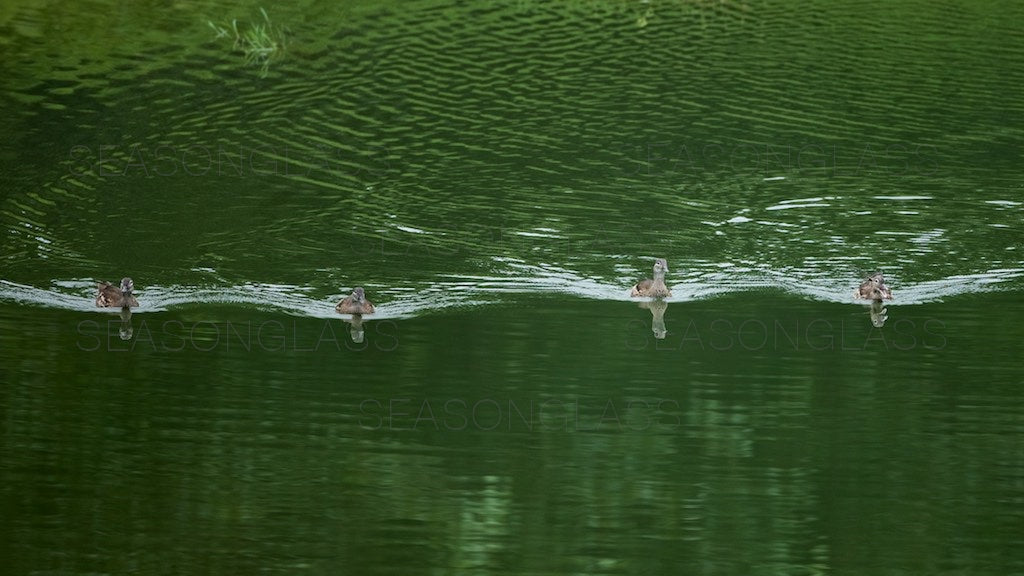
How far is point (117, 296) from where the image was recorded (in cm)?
1720

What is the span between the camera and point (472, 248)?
1961cm

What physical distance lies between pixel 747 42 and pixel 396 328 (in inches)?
602

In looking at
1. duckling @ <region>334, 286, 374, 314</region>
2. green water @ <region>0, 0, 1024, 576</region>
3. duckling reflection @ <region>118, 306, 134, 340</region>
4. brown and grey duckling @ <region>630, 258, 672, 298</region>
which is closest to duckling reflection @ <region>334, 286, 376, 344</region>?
duckling @ <region>334, 286, 374, 314</region>

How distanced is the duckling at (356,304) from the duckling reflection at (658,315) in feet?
9.93

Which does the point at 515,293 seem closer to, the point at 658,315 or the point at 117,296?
the point at 658,315

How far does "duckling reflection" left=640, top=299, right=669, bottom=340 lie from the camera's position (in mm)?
16842

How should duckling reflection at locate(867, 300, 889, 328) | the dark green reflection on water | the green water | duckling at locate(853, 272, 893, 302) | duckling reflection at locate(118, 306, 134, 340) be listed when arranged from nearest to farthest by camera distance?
the dark green reflection on water → the green water → duckling reflection at locate(118, 306, 134, 340) → duckling reflection at locate(867, 300, 889, 328) → duckling at locate(853, 272, 893, 302)

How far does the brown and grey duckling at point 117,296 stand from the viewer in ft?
56.4

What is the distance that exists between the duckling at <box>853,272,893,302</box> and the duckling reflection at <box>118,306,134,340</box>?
7955mm

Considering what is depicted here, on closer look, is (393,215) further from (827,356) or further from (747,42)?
(747,42)

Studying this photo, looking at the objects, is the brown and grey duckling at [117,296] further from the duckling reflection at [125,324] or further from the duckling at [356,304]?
the duckling at [356,304]

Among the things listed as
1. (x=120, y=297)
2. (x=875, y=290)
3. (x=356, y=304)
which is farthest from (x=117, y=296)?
(x=875, y=290)

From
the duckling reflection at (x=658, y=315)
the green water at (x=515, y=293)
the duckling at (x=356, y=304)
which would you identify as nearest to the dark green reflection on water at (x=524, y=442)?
the green water at (x=515, y=293)

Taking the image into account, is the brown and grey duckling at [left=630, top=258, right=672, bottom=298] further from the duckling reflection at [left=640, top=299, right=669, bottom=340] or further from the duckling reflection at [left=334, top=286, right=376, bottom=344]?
the duckling reflection at [left=334, top=286, right=376, bottom=344]
